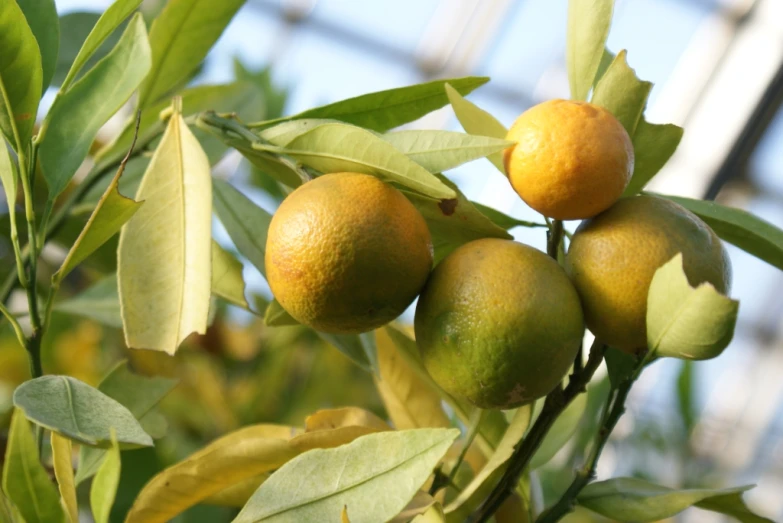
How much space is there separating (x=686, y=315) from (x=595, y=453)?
140 millimetres

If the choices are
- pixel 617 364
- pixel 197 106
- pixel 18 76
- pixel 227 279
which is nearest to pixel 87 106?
pixel 18 76

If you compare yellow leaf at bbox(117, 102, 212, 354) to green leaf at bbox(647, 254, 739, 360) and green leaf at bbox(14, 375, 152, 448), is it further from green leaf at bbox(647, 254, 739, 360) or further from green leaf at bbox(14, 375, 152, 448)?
green leaf at bbox(647, 254, 739, 360)

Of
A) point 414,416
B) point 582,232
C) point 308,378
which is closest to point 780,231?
point 582,232

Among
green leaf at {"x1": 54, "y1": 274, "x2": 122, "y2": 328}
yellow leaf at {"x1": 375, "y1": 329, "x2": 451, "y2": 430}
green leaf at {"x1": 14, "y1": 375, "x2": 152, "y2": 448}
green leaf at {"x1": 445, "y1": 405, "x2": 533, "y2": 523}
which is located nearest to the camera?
green leaf at {"x1": 14, "y1": 375, "x2": 152, "y2": 448}

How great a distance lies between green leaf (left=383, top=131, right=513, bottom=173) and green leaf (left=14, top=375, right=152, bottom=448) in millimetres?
202

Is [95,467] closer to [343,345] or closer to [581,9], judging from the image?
[343,345]

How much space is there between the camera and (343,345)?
→ 1.84 ft

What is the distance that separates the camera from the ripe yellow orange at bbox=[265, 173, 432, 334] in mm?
407

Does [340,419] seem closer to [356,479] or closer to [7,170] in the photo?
[356,479]

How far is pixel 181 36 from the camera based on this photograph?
0.60 m

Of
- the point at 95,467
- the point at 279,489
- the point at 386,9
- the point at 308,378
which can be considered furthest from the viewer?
the point at 386,9

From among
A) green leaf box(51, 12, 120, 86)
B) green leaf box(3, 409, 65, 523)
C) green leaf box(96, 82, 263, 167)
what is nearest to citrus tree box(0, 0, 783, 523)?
green leaf box(3, 409, 65, 523)

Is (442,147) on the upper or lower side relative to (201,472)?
upper

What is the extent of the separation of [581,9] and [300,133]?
19 centimetres
